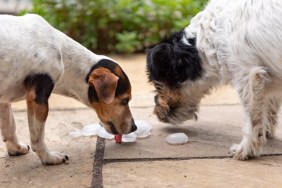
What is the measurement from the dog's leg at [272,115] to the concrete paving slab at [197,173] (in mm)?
444

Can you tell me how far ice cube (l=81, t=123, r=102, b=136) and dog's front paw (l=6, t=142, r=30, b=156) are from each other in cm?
62

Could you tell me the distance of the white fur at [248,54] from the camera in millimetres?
3826

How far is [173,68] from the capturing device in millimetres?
4336

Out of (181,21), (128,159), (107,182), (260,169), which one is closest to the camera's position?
(107,182)

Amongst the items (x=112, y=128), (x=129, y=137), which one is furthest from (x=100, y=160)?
(x=129, y=137)

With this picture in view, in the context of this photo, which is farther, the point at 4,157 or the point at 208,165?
the point at 4,157

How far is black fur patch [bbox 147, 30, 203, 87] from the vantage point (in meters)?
4.27

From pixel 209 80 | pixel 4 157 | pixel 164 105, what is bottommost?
pixel 4 157

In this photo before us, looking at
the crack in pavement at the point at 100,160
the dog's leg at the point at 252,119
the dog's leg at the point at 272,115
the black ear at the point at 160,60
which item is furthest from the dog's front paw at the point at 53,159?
the dog's leg at the point at 272,115

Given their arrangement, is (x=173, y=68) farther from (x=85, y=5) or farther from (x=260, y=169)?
(x=85, y=5)

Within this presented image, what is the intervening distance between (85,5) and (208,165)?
4981 mm

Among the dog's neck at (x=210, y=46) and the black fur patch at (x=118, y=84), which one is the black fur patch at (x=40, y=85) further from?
the dog's neck at (x=210, y=46)

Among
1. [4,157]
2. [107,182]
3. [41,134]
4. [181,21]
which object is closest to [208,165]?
[107,182]

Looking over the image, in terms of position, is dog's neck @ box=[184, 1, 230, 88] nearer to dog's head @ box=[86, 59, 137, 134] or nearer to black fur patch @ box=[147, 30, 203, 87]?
Result: black fur patch @ box=[147, 30, 203, 87]
